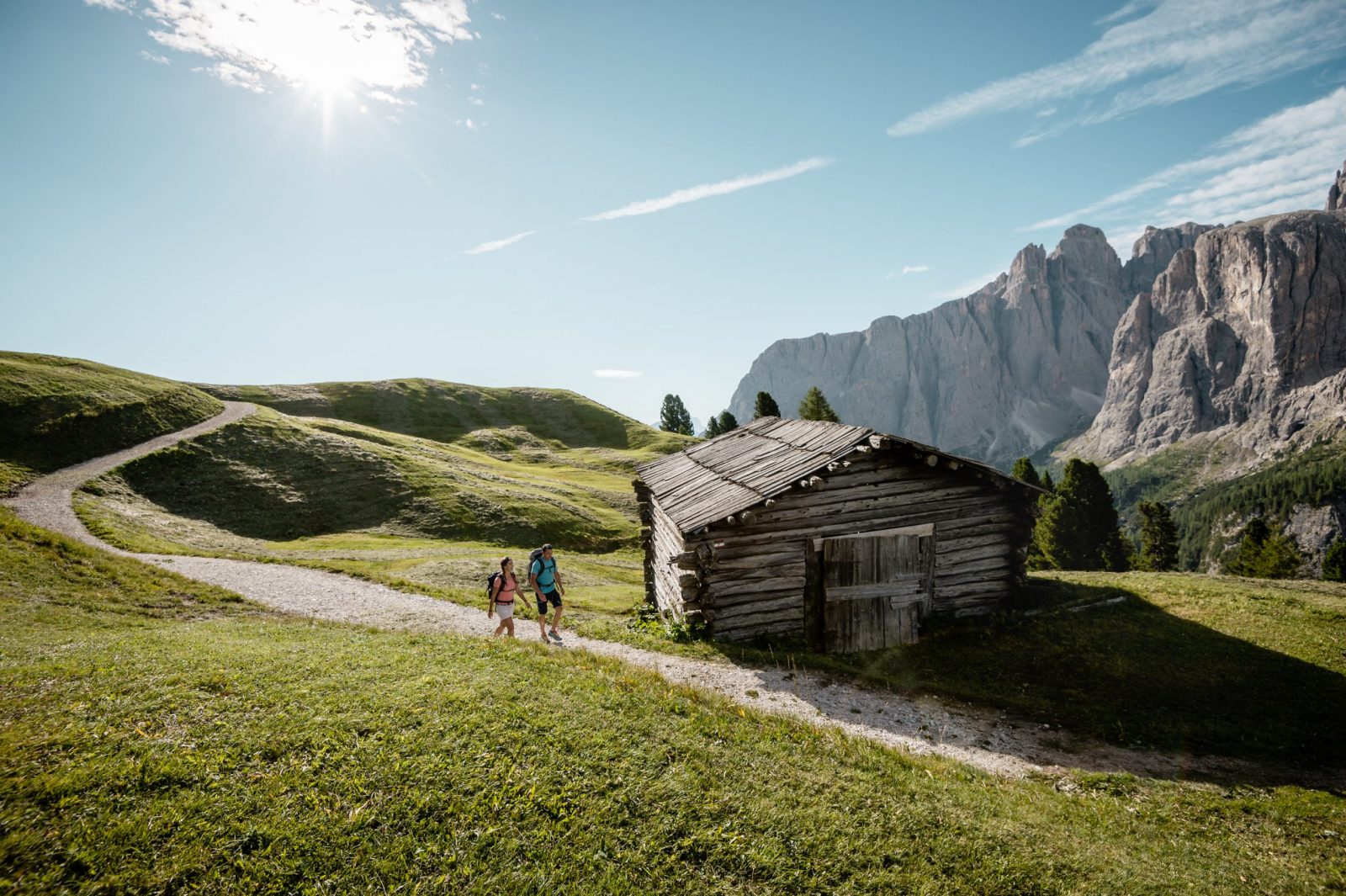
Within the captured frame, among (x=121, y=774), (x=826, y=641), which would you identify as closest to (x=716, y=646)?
(x=826, y=641)

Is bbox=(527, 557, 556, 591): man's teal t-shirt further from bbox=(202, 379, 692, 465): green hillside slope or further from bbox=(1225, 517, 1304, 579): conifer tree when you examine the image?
bbox=(202, 379, 692, 465): green hillside slope

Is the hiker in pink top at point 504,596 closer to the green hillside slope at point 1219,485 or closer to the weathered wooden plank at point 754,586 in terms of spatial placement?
the weathered wooden plank at point 754,586

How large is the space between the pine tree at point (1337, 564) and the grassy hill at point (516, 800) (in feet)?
197

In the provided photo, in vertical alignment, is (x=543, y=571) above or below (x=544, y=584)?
above

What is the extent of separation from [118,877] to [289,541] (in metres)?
38.5

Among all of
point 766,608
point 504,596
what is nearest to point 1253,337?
point 766,608

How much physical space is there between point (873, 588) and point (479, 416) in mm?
93401

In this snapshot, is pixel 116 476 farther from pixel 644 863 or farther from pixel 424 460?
pixel 644 863

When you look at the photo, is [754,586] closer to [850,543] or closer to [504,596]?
[850,543]

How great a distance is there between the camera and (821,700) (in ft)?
41.0

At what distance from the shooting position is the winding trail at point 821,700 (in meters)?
10.4

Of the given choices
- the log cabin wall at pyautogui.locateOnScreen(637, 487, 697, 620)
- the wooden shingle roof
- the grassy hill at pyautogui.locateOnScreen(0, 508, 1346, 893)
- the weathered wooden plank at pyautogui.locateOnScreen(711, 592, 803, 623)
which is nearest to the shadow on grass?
the weathered wooden plank at pyautogui.locateOnScreen(711, 592, 803, 623)

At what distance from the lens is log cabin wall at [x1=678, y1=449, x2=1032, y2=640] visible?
16.0 meters

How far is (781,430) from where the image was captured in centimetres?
2302
